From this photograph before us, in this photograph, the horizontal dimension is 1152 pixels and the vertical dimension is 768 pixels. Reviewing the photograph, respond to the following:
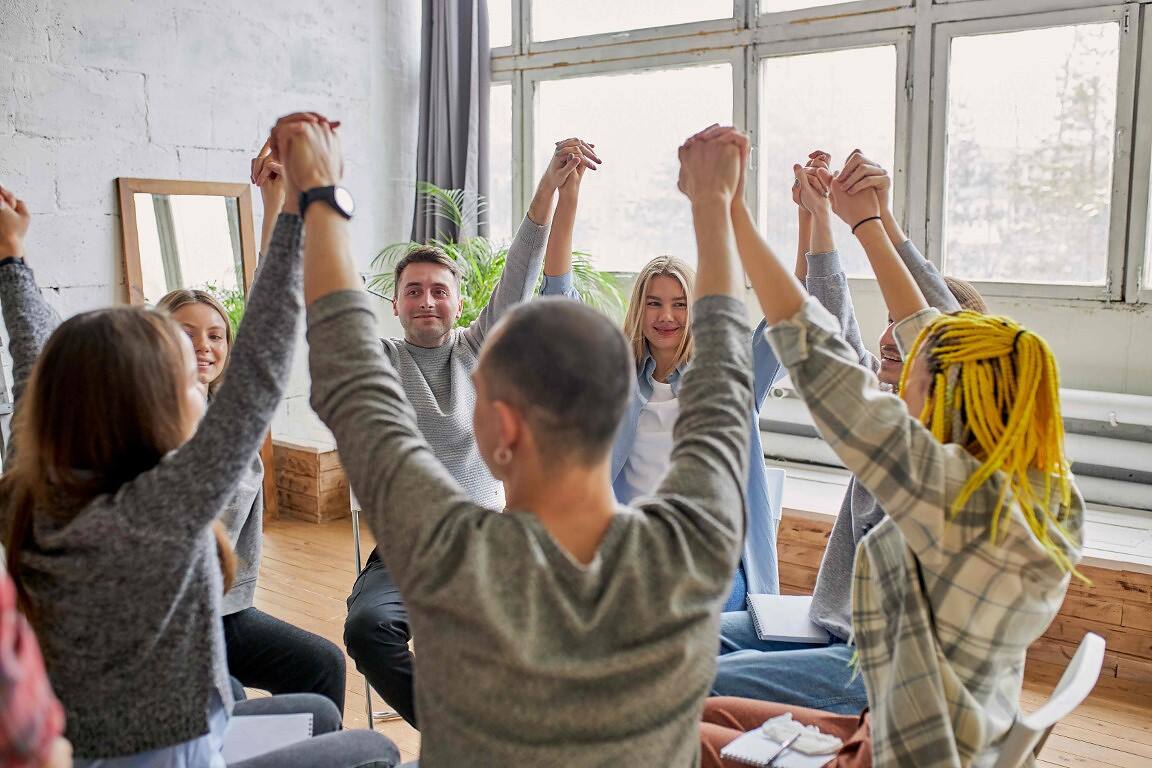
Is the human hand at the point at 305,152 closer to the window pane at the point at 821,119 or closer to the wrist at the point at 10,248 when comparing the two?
the wrist at the point at 10,248

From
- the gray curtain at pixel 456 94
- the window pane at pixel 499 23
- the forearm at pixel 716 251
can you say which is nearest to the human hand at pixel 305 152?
the forearm at pixel 716 251

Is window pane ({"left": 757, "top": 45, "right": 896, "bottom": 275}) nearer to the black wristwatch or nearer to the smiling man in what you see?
the smiling man

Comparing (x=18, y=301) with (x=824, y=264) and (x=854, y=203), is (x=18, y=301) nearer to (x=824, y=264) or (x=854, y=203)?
(x=854, y=203)

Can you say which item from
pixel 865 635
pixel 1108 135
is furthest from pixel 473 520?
pixel 1108 135

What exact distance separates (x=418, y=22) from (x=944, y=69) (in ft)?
8.64

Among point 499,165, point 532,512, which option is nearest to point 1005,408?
point 532,512

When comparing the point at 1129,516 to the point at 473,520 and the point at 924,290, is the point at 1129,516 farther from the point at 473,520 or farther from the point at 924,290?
the point at 473,520

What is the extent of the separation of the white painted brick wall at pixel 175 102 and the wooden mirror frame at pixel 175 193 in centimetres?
4

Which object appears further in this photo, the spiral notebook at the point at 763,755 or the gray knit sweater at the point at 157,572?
the spiral notebook at the point at 763,755

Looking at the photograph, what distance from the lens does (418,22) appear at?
5043mm

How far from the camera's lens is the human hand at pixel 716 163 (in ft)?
3.93

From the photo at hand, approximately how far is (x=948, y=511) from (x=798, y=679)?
0.72 metres

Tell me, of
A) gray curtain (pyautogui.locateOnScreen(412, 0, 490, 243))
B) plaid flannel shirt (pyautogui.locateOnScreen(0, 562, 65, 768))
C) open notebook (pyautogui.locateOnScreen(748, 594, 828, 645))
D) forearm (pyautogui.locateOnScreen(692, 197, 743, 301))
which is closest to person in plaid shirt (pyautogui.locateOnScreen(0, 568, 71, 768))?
plaid flannel shirt (pyautogui.locateOnScreen(0, 562, 65, 768))

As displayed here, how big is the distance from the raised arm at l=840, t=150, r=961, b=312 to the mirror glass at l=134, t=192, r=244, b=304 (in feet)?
9.81
